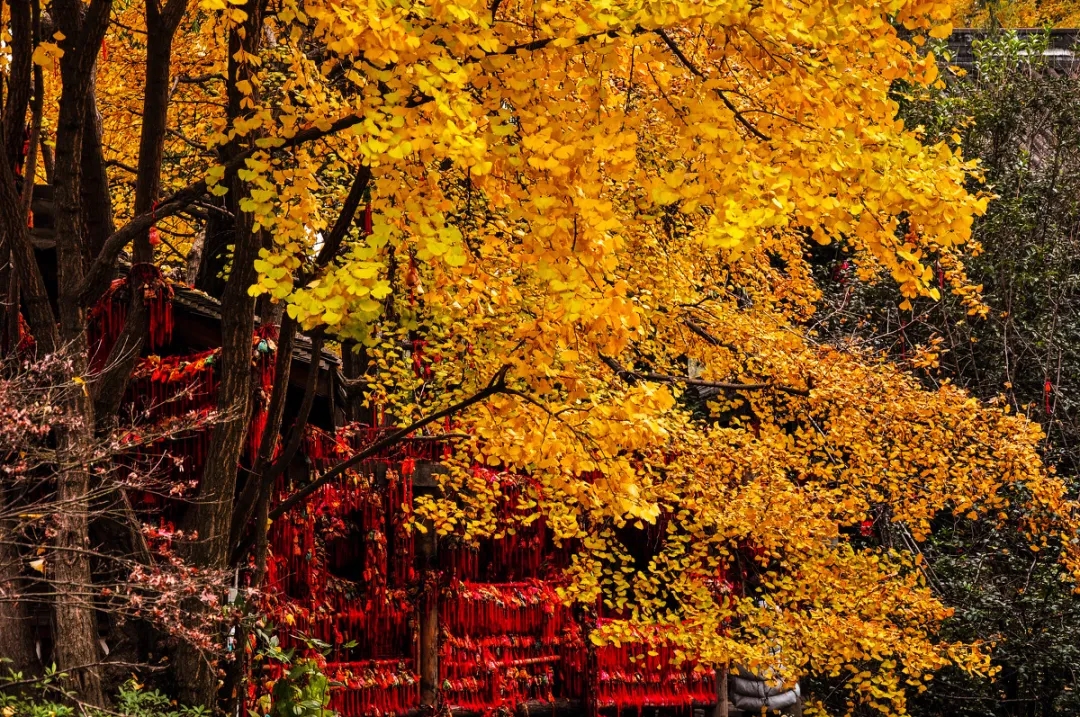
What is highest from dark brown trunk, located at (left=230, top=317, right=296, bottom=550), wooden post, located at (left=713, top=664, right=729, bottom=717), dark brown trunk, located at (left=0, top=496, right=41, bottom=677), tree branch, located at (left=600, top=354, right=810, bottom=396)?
tree branch, located at (left=600, top=354, right=810, bottom=396)

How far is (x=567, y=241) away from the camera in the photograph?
6.07 meters

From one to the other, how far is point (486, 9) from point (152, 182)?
2973 mm

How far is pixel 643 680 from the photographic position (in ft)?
45.3

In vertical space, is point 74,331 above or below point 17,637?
above

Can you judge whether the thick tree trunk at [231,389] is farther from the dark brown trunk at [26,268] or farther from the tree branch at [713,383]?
the tree branch at [713,383]

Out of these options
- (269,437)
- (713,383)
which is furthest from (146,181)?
(713,383)

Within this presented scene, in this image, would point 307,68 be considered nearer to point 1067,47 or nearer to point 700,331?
point 700,331

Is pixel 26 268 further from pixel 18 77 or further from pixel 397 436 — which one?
pixel 397 436

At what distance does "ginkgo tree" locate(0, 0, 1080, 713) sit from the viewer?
5.84 m

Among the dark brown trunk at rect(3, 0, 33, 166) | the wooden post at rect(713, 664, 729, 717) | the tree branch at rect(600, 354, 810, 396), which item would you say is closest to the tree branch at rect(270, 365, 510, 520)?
the dark brown trunk at rect(3, 0, 33, 166)

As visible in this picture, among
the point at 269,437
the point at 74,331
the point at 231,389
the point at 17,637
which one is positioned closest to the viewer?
the point at 17,637

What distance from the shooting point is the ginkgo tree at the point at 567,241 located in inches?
230

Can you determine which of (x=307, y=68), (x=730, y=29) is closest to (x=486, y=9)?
(x=730, y=29)

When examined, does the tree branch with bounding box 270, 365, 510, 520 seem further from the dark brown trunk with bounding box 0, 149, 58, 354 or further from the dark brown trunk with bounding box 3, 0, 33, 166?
the dark brown trunk with bounding box 3, 0, 33, 166
